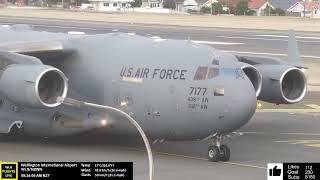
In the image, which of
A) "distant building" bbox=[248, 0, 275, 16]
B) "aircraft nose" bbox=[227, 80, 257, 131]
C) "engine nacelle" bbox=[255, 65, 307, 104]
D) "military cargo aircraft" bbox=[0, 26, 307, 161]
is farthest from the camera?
"distant building" bbox=[248, 0, 275, 16]

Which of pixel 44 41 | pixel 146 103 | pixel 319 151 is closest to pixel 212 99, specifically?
pixel 146 103

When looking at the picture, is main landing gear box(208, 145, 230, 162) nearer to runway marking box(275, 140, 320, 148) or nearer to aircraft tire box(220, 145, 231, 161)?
aircraft tire box(220, 145, 231, 161)

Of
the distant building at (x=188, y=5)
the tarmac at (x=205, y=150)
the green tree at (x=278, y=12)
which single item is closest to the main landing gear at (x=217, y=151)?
the tarmac at (x=205, y=150)

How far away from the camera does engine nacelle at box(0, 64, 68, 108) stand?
23.9m

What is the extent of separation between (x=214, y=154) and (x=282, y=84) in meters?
4.71

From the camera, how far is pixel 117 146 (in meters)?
27.2

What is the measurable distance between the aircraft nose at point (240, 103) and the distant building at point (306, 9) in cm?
12443

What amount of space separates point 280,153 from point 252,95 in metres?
3.30

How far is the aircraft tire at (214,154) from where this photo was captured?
24125mm

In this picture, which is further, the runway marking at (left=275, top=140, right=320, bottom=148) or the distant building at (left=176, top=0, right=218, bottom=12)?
the distant building at (left=176, top=0, right=218, bottom=12)

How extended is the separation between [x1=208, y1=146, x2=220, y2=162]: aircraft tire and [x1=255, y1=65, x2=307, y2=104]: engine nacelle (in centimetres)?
407
